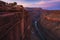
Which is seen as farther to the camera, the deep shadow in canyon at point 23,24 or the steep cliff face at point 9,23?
the deep shadow in canyon at point 23,24

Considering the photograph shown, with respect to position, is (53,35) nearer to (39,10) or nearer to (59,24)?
(59,24)

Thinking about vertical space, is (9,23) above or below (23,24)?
above

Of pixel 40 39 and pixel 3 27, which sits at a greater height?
pixel 3 27

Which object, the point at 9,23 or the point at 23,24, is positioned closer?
the point at 9,23

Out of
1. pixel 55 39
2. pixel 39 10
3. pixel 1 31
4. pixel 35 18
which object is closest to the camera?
pixel 1 31

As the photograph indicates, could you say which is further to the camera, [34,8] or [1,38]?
[34,8]

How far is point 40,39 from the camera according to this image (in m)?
16.8

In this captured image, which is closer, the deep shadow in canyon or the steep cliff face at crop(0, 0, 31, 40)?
the steep cliff face at crop(0, 0, 31, 40)

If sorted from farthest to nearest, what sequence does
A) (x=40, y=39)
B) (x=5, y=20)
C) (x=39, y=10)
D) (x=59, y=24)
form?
→ 1. (x=39, y=10)
2. (x=40, y=39)
3. (x=59, y=24)
4. (x=5, y=20)

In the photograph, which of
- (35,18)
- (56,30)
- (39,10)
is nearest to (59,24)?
(56,30)

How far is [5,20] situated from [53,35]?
36.5ft

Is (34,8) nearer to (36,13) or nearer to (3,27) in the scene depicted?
(36,13)

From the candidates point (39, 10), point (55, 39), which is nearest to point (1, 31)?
point (55, 39)

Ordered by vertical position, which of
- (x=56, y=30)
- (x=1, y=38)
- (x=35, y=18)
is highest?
(x=1, y=38)
